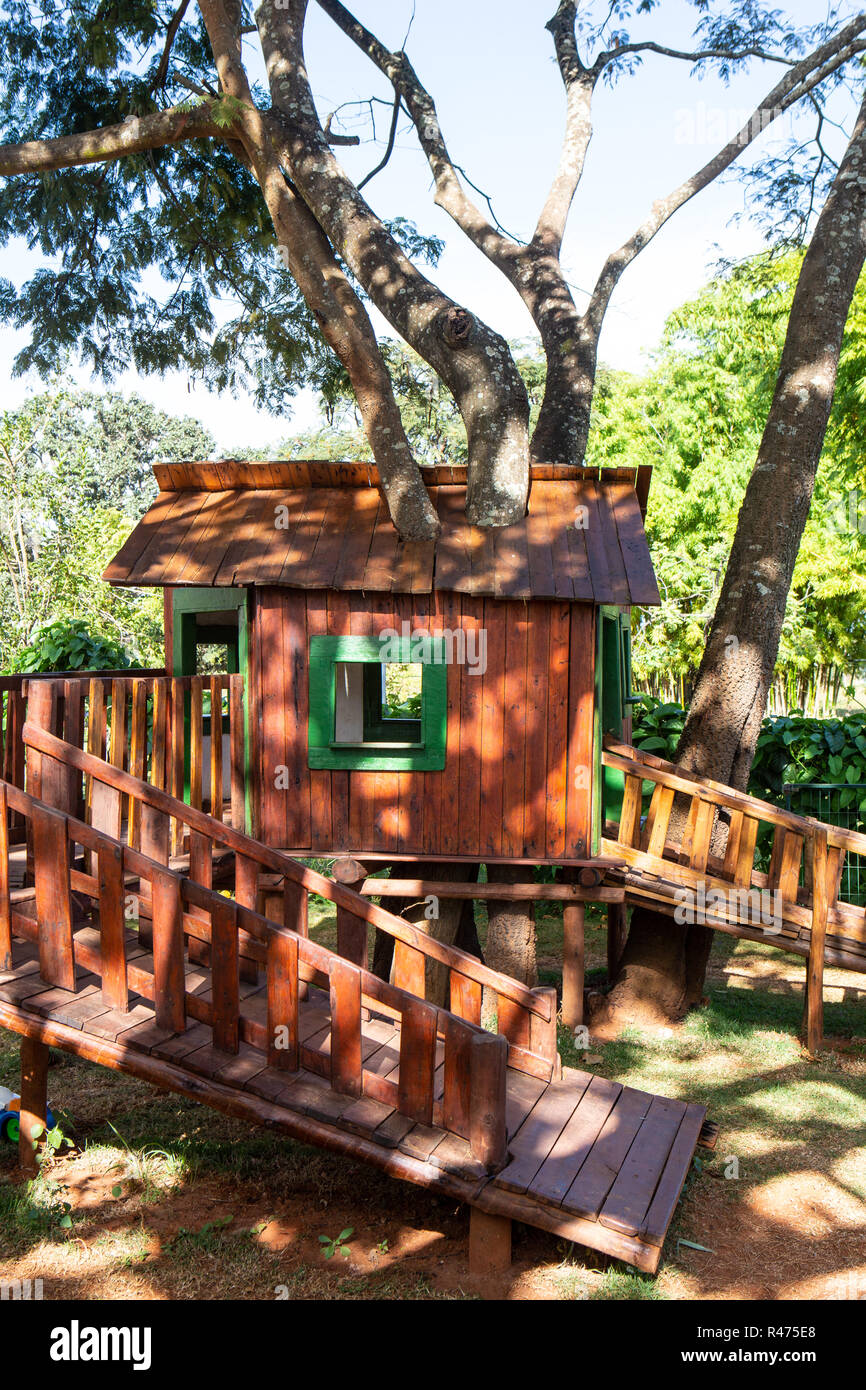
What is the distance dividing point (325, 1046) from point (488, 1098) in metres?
1.06

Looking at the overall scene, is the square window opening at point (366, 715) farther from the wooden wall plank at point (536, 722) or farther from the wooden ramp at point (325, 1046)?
the wooden ramp at point (325, 1046)

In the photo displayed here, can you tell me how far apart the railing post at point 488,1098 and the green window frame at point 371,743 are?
2985mm

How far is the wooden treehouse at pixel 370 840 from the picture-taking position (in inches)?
188

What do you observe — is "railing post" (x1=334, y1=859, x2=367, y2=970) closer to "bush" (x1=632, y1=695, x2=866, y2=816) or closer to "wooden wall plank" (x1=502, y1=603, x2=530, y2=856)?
"wooden wall plank" (x1=502, y1=603, x2=530, y2=856)

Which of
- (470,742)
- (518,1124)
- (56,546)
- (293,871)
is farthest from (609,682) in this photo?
(56,546)

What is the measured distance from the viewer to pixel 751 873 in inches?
318

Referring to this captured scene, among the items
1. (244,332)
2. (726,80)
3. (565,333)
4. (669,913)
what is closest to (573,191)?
(565,333)

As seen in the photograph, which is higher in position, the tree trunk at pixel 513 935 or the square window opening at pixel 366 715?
the square window opening at pixel 366 715

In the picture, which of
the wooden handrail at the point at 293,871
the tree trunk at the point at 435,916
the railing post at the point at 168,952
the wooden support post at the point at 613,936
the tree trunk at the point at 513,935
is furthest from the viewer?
the wooden support post at the point at 613,936

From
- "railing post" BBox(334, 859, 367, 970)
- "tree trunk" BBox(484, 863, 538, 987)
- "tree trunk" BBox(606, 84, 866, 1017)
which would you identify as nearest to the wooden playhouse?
"tree trunk" BBox(484, 863, 538, 987)

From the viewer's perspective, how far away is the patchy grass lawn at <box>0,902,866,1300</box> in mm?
4684

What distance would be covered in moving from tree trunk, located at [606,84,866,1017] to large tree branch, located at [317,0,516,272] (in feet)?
11.2

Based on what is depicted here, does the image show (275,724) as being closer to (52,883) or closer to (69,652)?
(52,883)

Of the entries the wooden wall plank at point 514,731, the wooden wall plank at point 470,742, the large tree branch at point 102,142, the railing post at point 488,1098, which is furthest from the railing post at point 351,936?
the large tree branch at point 102,142
